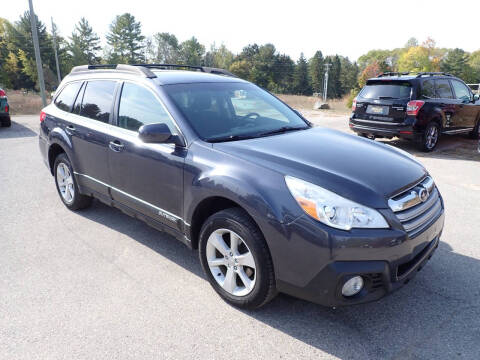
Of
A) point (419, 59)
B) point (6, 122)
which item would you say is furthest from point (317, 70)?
point (6, 122)

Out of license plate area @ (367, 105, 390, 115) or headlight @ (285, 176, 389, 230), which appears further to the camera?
license plate area @ (367, 105, 390, 115)

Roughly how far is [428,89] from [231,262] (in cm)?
787

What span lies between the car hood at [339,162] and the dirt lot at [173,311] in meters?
0.96

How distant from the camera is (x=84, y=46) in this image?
242 feet

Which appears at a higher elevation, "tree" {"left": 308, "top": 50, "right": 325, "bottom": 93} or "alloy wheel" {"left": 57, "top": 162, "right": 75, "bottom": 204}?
"tree" {"left": 308, "top": 50, "right": 325, "bottom": 93}

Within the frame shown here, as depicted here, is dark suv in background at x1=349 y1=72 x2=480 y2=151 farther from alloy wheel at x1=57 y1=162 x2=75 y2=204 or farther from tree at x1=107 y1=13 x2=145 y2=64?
tree at x1=107 y1=13 x2=145 y2=64

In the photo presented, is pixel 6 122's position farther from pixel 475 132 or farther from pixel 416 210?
pixel 475 132

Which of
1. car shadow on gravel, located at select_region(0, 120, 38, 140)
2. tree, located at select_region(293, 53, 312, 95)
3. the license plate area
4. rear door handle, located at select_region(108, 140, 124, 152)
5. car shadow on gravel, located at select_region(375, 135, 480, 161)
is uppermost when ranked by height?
tree, located at select_region(293, 53, 312, 95)

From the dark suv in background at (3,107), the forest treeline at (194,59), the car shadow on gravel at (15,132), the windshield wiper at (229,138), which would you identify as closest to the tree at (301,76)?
the forest treeline at (194,59)

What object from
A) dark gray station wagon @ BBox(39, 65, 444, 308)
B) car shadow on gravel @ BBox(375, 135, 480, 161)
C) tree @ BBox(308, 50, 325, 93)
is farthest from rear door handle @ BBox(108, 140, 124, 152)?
tree @ BBox(308, 50, 325, 93)

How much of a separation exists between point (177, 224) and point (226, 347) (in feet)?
3.71

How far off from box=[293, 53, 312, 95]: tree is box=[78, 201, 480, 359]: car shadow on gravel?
102584 mm

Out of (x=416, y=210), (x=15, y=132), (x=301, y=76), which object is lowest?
(x=15, y=132)

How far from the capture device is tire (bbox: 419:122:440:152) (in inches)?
334
